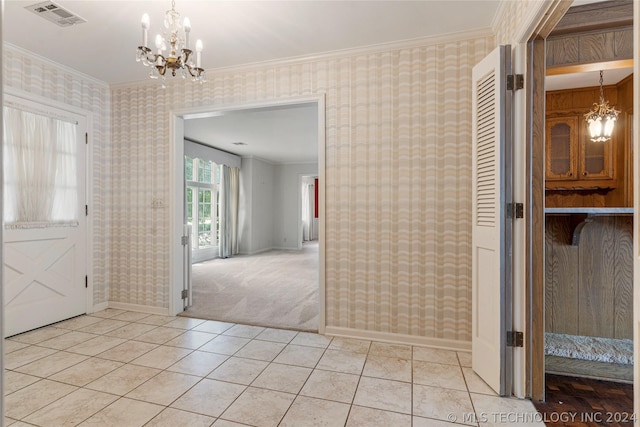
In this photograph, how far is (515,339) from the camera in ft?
6.95

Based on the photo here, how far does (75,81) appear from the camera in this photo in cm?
359

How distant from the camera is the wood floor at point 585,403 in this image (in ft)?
6.23

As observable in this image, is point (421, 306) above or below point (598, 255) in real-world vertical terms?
below

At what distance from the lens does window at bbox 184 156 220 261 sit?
7484 mm

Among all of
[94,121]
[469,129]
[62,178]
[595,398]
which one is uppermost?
[94,121]

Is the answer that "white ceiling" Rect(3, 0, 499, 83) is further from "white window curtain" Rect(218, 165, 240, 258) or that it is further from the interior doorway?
"white window curtain" Rect(218, 165, 240, 258)

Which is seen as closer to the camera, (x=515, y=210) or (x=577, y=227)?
(x=515, y=210)

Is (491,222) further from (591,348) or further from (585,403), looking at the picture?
(591,348)

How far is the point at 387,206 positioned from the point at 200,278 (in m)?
3.93

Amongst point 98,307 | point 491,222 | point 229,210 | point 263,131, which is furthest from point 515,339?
point 229,210

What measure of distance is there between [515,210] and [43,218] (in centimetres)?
409

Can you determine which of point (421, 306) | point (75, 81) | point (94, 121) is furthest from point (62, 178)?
point (421, 306)

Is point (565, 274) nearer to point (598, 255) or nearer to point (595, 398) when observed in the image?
point (598, 255)

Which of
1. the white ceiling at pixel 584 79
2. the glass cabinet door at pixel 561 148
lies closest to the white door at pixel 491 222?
the white ceiling at pixel 584 79
